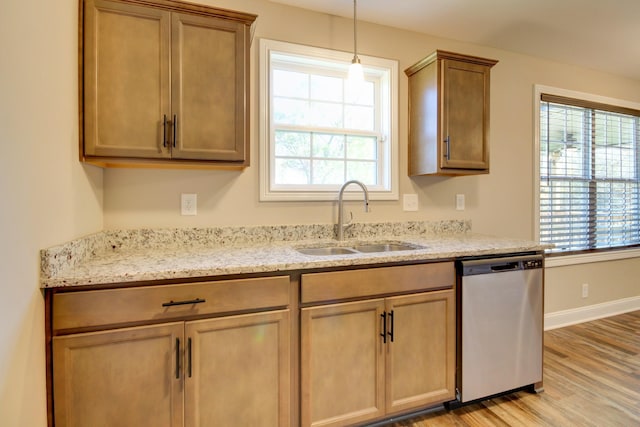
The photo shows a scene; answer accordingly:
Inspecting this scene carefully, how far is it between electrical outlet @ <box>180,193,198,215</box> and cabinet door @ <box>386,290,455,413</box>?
125 cm

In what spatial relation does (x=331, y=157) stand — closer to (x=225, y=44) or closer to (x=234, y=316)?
(x=225, y=44)

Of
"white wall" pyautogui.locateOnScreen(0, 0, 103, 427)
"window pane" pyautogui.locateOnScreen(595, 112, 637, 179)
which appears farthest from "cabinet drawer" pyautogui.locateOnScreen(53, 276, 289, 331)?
"window pane" pyautogui.locateOnScreen(595, 112, 637, 179)

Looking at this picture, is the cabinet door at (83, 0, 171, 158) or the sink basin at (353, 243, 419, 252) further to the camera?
the sink basin at (353, 243, 419, 252)

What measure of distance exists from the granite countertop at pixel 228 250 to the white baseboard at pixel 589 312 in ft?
4.44

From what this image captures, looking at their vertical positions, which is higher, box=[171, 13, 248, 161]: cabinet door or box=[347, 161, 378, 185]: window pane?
box=[171, 13, 248, 161]: cabinet door

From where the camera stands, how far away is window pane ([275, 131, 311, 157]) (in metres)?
2.28

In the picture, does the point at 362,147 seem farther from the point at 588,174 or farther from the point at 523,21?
the point at 588,174

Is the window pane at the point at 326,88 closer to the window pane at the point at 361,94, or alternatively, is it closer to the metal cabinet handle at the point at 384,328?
the window pane at the point at 361,94

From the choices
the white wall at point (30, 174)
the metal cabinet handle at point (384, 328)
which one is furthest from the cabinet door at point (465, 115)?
the white wall at point (30, 174)

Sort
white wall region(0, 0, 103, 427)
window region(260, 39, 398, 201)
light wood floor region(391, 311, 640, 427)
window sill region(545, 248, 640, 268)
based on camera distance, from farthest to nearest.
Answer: window sill region(545, 248, 640, 268) < window region(260, 39, 398, 201) < light wood floor region(391, 311, 640, 427) < white wall region(0, 0, 103, 427)

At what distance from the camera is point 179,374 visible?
4.47 ft

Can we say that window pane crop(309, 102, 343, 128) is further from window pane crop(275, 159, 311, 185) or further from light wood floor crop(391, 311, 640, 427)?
light wood floor crop(391, 311, 640, 427)

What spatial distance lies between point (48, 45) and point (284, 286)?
132 centimetres

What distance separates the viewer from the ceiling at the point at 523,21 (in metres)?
2.21
